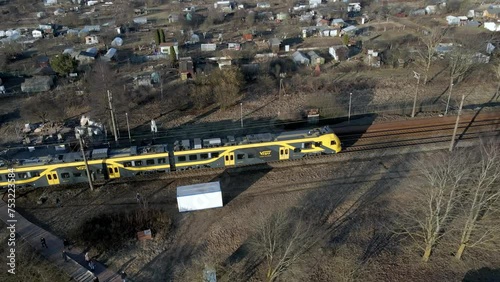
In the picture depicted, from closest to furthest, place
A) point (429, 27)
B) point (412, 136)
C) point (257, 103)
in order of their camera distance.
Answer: point (412, 136) → point (257, 103) → point (429, 27)

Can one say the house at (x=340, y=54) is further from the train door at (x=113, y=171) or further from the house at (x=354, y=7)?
the house at (x=354, y=7)

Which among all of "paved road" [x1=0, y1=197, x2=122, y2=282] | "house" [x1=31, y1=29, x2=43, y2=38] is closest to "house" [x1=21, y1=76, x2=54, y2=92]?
"paved road" [x1=0, y1=197, x2=122, y2=282]

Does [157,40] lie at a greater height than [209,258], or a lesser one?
greater

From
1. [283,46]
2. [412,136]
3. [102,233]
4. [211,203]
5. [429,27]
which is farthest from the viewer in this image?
[429,27]

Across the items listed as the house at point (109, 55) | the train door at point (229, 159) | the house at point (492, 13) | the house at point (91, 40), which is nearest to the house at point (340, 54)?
the train door at point (229, 159)

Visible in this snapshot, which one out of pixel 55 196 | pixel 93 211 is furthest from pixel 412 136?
pixel 55 196

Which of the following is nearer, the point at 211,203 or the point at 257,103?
the point at 211,203

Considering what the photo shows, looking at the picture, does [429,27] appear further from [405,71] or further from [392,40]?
[405,71]
